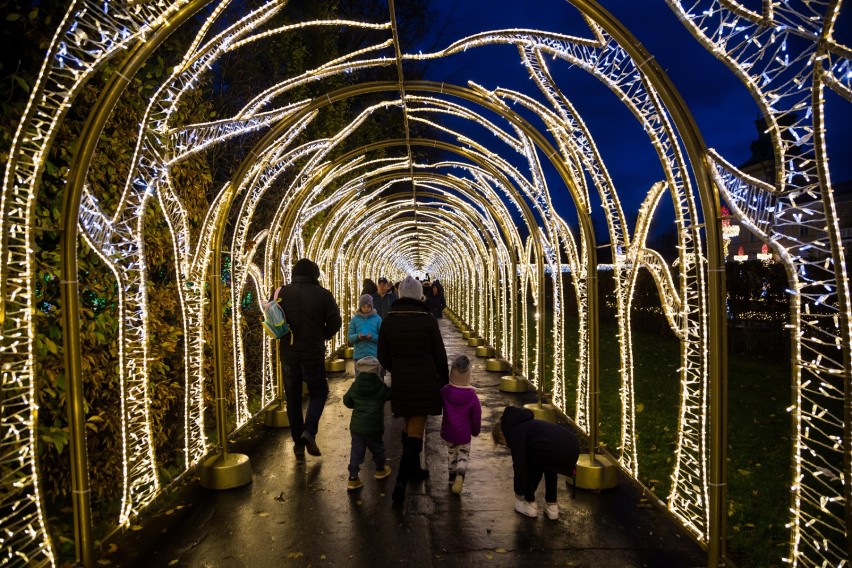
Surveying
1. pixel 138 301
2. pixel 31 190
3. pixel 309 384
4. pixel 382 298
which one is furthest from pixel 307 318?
pixel 382 298

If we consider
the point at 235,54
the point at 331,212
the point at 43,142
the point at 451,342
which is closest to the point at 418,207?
the point at 451,342

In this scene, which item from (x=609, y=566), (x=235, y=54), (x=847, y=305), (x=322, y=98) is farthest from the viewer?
(x=235, y=54)

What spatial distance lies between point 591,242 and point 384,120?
49.4 feet

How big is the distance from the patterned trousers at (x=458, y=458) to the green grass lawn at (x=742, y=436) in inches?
72.2

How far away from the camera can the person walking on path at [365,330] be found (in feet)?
22.4

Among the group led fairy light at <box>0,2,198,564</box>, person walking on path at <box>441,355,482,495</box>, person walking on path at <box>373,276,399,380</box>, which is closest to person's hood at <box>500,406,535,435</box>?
person walking on path at <box>441,355,482,495</box>

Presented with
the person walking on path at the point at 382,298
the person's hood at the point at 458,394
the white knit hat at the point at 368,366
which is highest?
the person walking on path at the point at 382,298

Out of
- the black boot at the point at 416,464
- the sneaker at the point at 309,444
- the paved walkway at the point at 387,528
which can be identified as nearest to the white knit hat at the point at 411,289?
the black boot at the point at 416,464

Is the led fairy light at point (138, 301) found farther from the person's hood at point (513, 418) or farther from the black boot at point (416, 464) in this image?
the person's hood at point (513, 418)

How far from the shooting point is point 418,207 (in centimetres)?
1688

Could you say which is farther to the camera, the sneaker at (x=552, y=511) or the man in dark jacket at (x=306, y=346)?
the man in dark jacket at (x=306, y=346)

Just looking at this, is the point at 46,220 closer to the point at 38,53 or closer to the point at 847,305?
the point at 38,53

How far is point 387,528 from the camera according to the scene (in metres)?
4.30

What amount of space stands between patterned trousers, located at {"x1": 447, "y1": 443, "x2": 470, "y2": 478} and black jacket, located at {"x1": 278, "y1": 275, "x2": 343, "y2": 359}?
1.53 m
